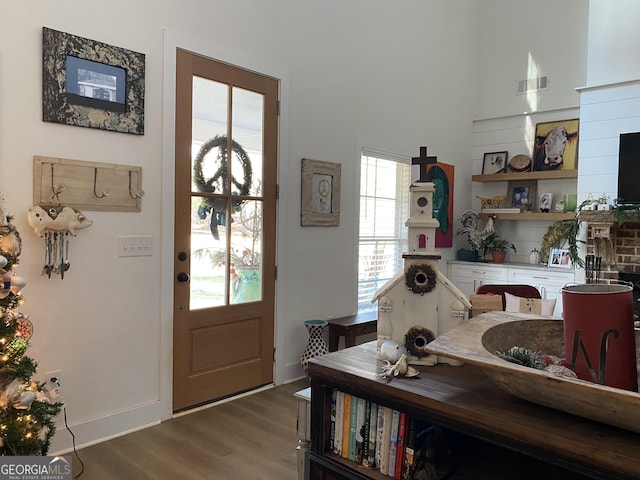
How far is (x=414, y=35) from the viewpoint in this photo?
5184 millimetres

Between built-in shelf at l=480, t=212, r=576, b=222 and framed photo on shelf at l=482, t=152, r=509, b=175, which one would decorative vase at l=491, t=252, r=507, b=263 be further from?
framed photo on shelf at l=482, t=152, r=509, b=175

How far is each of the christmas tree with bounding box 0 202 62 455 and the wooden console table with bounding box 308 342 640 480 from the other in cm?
133

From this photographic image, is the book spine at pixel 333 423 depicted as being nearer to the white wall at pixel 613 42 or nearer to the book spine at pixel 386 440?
the book spine at pixel 386 440

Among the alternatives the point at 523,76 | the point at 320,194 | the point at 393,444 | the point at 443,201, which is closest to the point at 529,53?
the point at 523,76

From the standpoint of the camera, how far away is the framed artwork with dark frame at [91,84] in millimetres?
2566

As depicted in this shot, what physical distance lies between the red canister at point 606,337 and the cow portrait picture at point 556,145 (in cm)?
523

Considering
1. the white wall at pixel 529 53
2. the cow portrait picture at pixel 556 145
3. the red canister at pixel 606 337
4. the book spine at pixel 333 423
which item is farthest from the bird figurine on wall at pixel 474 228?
the red canister at pixel 606 337

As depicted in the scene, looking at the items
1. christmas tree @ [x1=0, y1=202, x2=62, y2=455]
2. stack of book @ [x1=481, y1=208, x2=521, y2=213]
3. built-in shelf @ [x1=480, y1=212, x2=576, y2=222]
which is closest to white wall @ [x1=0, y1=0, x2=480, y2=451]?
christmas tree @ [x1=0, y1=202, x2=62, y2=455]

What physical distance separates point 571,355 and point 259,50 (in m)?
3.26

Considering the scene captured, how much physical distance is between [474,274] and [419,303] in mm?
4709

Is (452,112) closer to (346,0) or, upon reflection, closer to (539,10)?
(539,10)

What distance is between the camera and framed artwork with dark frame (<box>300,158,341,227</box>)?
3979 millimetres

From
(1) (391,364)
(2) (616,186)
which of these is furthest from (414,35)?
(1) (391,364)

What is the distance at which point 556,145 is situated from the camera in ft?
18.8
